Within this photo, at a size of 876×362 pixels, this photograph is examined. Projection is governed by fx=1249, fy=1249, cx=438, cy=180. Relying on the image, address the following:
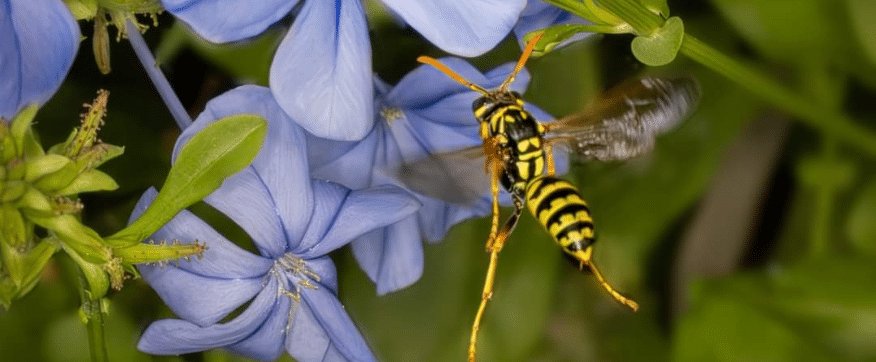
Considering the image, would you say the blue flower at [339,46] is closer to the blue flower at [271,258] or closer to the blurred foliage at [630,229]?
the blue flower at [271,258]

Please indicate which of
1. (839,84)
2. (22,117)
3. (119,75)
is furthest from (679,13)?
(22,117)

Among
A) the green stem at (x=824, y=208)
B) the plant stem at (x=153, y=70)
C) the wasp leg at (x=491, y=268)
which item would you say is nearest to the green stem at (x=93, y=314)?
the plant stem at (x=153, y=70)

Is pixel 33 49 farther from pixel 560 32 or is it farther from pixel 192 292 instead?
pixel 560 32

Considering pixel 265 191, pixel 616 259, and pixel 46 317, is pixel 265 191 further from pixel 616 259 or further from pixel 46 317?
pixel 616 259

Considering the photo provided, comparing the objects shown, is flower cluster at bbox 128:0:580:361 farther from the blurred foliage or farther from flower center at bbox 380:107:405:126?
the blurred foliage

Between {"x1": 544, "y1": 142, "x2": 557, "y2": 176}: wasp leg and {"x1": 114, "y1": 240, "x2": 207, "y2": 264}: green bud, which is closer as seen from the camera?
{"x1": 114, "y1": 240, "x2": 207, "y2": 264}: green bud

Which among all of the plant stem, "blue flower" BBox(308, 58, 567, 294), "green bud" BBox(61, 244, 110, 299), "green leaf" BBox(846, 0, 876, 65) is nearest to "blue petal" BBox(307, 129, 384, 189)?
"blue flower" BBox(308, 58, 567, 294)

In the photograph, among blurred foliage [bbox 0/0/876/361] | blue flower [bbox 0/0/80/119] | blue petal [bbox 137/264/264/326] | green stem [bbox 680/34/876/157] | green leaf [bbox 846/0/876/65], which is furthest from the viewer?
green leaf [bbox 846/0/876/65]
